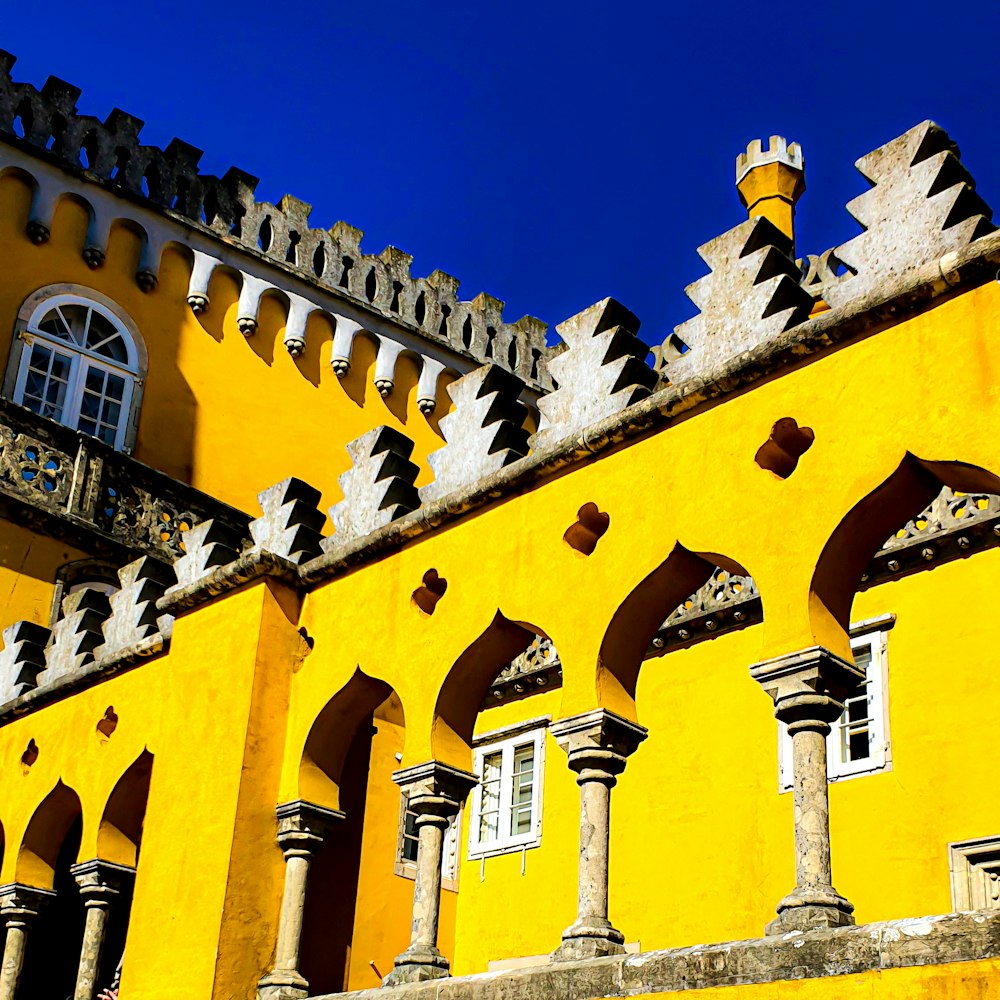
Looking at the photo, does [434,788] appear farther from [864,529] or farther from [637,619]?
[864,529]

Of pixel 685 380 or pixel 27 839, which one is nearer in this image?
pixel 685 380

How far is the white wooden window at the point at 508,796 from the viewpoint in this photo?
1455 centimetres

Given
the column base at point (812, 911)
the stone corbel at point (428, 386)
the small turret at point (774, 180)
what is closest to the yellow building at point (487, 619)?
the column base at point (812, 911)

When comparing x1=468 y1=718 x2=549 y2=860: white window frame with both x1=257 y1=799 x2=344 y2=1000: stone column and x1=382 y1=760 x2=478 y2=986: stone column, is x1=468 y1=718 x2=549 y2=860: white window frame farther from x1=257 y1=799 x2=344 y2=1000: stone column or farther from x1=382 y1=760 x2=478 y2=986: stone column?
x1=382 y1=760 x2=478 y2=986: stone column

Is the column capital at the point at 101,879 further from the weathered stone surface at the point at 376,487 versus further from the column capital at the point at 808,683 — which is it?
the column capital at the point at 808,683

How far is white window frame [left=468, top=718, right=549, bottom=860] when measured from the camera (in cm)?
1450

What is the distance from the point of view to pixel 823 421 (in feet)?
21.4

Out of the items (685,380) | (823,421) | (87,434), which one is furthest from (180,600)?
(87,434)

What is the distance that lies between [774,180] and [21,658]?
10.5 metres

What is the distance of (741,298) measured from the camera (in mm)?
7141

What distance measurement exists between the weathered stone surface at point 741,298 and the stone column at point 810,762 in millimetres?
1436

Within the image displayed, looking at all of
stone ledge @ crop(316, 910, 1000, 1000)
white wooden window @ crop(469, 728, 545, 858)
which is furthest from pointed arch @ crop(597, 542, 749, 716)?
white wooden window @ crop(469, 728, 545, 858)

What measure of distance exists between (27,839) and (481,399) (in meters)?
4.26

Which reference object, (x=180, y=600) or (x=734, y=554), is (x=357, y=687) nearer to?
(x=180, y=600)
